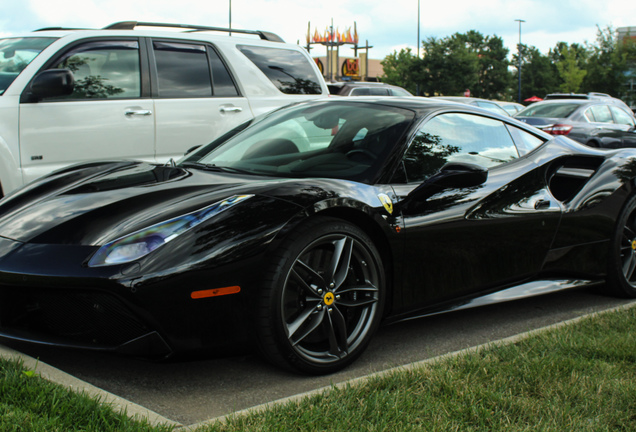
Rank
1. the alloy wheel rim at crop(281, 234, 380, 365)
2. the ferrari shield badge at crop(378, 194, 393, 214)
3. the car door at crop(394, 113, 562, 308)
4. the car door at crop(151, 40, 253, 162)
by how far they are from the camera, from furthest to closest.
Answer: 1. the car door at crop(151, 40, 253, 162)
2. the car door at crop(394, 113, 562, 308)
3. the ferrari shield badge at crop(378, 194, 393, 214)
4. the alloy wheel rim at crop(281, 234, 380, 365)

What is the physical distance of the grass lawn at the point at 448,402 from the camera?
92.5 inches

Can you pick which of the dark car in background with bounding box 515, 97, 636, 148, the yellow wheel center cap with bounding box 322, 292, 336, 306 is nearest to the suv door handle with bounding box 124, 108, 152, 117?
the yellow wheel center cap with bounding box 322, 292, 336, 306

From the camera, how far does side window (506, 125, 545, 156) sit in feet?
14.0

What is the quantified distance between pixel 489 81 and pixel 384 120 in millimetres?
89335

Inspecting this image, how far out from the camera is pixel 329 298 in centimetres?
308

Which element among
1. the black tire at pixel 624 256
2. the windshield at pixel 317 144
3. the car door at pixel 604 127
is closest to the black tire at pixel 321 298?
the windshield at pixel 317 144

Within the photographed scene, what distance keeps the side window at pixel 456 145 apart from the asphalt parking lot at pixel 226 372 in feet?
2.90

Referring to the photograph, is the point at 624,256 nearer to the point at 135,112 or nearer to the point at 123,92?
the point at 135,112

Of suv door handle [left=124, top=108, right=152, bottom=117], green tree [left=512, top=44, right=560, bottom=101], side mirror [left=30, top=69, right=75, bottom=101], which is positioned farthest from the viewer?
green tree [left=512, top=44, right=560, bottom=101]

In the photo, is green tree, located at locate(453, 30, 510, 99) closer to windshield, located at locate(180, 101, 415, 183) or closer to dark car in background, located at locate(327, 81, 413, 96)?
dark car in background, located at locate(327, 81, 413, 96)

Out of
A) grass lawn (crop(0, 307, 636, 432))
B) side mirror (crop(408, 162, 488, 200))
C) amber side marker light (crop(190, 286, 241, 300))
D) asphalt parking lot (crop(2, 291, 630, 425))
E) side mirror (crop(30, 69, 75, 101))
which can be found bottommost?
asphalt parking lot (crop(2, 291, 630, 425))

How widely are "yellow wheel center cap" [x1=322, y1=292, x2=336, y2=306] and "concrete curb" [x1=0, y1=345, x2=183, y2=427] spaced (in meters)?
0.92

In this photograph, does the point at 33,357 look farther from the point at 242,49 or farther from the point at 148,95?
the point at 242,49

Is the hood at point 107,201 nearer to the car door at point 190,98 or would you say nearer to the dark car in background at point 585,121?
the car door at point 190,98
